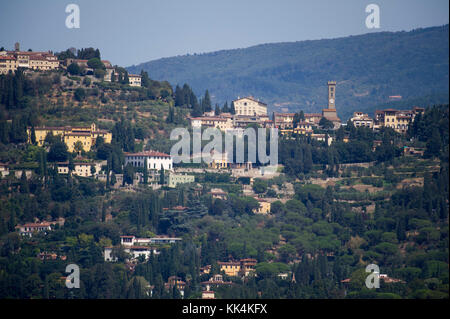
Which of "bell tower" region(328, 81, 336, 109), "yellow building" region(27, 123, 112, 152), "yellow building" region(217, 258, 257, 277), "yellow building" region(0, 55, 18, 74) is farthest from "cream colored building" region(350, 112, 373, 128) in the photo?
"yellow building" region(217, 258, 257, 277)

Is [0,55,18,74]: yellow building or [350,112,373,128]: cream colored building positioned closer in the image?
[0,55,18,74]: yellow building

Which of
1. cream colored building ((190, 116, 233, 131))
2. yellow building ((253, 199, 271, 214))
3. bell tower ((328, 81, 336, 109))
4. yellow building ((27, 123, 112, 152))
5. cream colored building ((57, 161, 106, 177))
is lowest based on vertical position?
yellow building ((253, 199, 271, 214))

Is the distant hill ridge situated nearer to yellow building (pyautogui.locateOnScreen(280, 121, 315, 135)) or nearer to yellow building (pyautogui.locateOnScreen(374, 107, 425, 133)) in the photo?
yellow building (pyautogui.locateOnScreen(280, 121, 315, 135))

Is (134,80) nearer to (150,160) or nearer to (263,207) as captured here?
(150,160)

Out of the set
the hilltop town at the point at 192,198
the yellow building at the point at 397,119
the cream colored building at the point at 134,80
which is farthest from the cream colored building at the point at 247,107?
the yellow building at the point at 397,119

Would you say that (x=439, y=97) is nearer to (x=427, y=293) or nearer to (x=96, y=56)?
(x=96, y=56)
